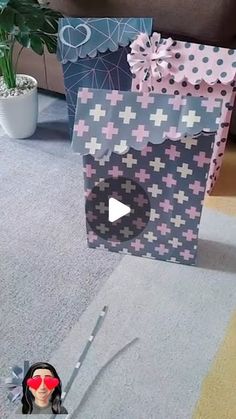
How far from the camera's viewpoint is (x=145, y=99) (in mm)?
1007

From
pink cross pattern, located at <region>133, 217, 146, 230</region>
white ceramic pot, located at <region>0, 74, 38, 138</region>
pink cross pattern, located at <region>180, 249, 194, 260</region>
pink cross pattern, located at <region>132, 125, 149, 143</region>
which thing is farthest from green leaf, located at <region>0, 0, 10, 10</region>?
pink cross pattern, located at <region>180, 249, 194, 260</region>

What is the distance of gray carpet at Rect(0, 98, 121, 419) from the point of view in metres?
1.04

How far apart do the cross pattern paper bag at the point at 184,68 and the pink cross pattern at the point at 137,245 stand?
368mm

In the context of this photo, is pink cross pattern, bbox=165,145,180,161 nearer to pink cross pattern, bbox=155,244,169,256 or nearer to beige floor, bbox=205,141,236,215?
pink cross pattern, bbox=155,244,169,256

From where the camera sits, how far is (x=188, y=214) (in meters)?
1.09

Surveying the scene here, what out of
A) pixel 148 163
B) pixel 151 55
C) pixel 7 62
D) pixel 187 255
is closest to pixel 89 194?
pixel 148 163

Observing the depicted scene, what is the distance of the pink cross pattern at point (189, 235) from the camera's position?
3.66 feet

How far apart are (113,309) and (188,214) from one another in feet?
0.90

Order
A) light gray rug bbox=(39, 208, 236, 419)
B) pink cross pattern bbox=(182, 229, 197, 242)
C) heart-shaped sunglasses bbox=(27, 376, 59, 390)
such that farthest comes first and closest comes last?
pink cross pattern bbox=(182, 229, 197, 242) → light gray rug bbox=(39, 208, 236, 419) → heart-shaped sunglasses bbox=(27, 376, 59, 390)

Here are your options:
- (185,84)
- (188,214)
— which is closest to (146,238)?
(188,214)

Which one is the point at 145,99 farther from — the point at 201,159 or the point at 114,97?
the point at 201,159

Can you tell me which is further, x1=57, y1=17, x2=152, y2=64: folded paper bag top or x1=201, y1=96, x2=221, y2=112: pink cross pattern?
x1=57, y1=17, x2=152, y2=64: folded paper bag top

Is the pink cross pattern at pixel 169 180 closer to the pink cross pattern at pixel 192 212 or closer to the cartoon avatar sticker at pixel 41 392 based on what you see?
the pink cross pattern at pixel 192 212

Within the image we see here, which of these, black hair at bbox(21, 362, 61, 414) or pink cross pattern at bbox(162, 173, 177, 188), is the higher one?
pink cross pattern at bbox(162, 173, 177, 188)
